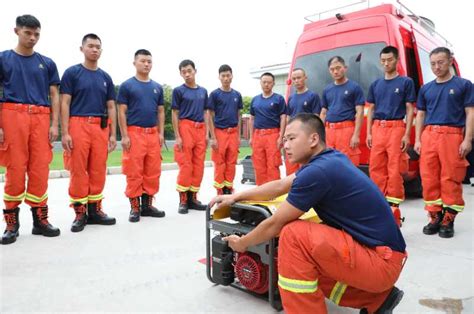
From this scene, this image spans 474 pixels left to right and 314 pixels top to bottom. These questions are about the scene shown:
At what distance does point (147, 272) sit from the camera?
2.68m

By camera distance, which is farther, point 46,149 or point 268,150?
point 268,150

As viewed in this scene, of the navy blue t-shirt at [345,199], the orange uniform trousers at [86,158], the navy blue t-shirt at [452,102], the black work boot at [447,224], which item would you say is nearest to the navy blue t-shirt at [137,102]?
the orange uniform trousers at [86,158]

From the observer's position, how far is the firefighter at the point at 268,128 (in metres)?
5.23

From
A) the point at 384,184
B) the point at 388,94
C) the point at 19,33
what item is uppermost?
the point at 19,33

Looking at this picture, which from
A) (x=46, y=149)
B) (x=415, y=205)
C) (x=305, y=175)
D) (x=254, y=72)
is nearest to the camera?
(x=305, y=175)

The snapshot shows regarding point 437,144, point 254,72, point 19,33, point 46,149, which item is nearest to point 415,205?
point 437,144

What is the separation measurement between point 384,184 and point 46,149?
3.40 metres

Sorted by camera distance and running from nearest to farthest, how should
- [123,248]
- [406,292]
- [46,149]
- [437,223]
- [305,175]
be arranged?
[305,175]
[406,292]
[123,248]
[46,149]
[437,223]

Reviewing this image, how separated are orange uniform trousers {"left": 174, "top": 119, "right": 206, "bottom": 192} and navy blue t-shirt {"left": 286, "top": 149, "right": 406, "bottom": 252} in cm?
312

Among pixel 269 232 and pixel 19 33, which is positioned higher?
pixel 19 33

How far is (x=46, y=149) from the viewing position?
3.49 m

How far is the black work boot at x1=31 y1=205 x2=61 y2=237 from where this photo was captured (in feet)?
11.6

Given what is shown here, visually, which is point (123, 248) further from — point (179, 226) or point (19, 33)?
point (19, 33)

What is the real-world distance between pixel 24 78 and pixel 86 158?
932mm
